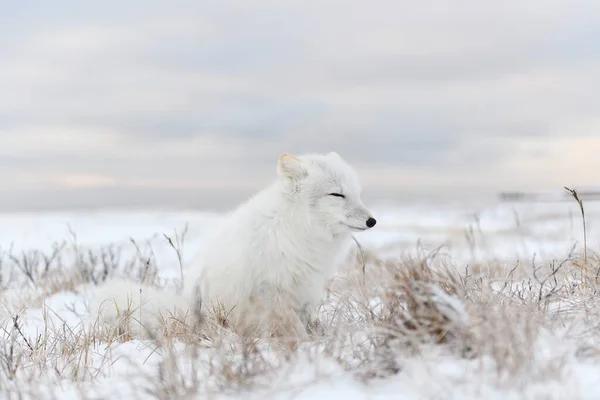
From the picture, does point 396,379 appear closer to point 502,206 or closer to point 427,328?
point 427,328

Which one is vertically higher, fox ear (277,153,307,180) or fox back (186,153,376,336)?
fox ear (277,153,307,180)

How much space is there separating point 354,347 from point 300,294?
63.7 inches

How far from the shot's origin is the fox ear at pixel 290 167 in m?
4.84

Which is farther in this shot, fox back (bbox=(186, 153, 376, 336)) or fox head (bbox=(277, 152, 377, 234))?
fox head (bbox=(277, 152, 377, 234))

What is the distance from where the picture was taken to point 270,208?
4.89 metres

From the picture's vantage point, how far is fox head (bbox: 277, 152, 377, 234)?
481cm

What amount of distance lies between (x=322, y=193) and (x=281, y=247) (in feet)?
1.89

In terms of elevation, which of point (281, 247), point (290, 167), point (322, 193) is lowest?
point (281, 247)

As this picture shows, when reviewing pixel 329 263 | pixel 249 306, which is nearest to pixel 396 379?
pixel 249 306

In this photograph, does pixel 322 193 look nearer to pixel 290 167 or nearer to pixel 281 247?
pixel 290 167

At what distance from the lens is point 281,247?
4.68m

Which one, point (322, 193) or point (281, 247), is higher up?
point (322, 193)

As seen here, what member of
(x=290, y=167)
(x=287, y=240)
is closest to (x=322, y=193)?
(x=290, y=167)

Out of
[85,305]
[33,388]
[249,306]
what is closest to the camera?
[33,388]
